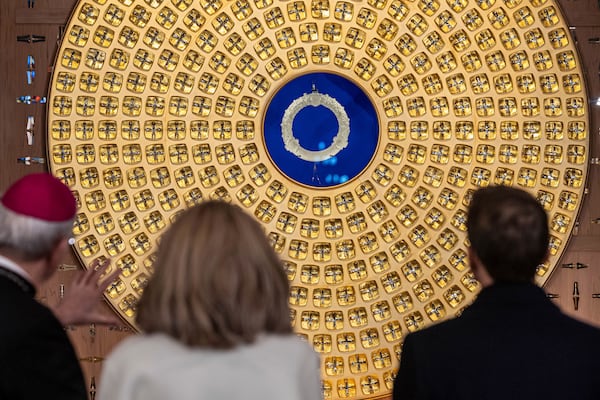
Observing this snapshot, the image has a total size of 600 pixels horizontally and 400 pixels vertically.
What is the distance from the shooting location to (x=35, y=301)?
2.69m

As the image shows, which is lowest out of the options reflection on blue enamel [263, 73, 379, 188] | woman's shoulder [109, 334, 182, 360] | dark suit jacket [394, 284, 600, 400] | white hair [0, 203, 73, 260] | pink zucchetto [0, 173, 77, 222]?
dark suit jacket [394, 284, 600, 400]

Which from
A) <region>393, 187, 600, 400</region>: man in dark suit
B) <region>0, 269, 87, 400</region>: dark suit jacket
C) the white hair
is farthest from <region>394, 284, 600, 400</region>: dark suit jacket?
the white hair

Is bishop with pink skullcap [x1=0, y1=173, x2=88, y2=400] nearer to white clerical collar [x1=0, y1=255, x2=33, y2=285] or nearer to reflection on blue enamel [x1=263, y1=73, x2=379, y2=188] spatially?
white clerical collar [x1=0, y1=255, x2=33, y2=285]

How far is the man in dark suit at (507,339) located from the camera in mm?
2338

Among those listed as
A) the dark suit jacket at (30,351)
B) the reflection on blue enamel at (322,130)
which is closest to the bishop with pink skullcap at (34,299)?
the dark suit jacket at (30,351)

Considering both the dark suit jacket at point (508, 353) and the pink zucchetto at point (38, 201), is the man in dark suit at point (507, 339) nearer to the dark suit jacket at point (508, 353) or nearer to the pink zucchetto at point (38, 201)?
the dark suit jacket at point (508, 353)

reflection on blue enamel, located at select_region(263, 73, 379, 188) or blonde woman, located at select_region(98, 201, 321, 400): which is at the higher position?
reflection on blue enamel, located at select_region(263, 73, 379, 188)

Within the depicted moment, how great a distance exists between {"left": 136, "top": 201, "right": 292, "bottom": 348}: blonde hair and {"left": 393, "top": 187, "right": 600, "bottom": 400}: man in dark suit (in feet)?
1.85

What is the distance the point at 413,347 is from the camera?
2.41 metres

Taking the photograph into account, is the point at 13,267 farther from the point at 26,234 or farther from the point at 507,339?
the point at 507,339

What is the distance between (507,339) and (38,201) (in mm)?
1529

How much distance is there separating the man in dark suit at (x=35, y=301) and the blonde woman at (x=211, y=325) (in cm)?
65

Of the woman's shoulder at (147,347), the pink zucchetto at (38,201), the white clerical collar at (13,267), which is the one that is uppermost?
the pink zucchetto at (38,201)

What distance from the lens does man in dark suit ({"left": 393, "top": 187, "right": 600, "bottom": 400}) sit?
234cm
